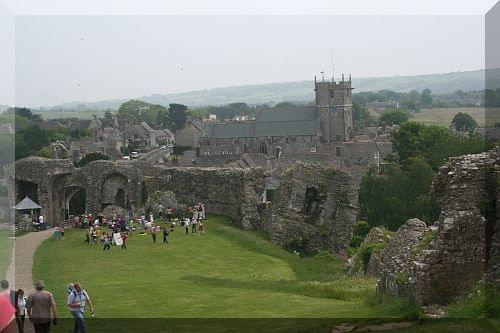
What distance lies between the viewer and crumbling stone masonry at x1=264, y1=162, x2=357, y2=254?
3378 cm

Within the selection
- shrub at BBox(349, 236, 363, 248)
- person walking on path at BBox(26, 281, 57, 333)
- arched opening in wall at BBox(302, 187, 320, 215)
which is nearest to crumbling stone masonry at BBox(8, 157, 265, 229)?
arched opening in wall at BBox(302, 187, 320, 215)

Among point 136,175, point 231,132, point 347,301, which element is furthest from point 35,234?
point 231,132

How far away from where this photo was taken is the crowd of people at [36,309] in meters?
13.1

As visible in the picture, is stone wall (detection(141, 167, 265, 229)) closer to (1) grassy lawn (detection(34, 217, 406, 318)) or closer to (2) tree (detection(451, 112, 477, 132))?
(1) grassy lawn (detection(34, 217, 406, 318))

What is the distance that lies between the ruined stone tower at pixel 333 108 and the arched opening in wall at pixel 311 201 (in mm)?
102820

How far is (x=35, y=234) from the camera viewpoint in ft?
120

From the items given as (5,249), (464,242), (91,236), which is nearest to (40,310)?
(464,242)

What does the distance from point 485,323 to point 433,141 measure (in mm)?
55893

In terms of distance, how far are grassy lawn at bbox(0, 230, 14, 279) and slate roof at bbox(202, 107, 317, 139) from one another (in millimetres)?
98217

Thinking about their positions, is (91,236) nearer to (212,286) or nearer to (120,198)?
(120,198)

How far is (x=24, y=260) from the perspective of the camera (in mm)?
27984

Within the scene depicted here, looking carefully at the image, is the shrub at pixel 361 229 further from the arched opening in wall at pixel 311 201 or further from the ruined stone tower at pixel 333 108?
the ruined stone tower at pixel 333 108

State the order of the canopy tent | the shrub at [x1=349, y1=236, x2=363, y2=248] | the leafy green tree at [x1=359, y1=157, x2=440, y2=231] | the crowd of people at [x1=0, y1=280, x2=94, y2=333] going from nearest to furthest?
the crowd of people at [x1=0, y1=280, x2=94, y2=333]
the shrub at [x1=349, y1=236, x2=363, y2=248]
the canopy tent
the leafy green tree at [x1=359, y1=157, x2=440, y2=231]

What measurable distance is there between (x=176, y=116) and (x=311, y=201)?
154496mm
